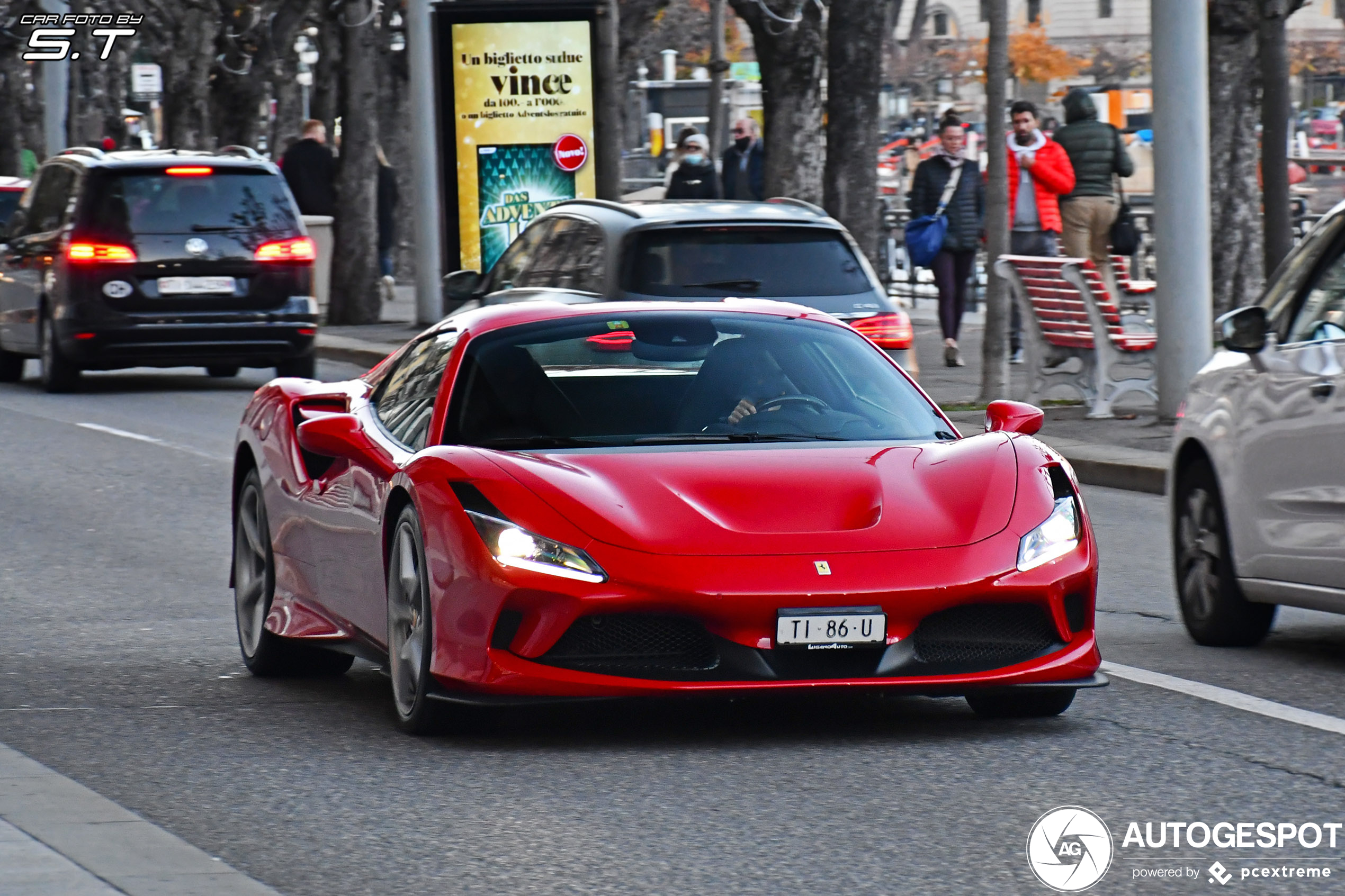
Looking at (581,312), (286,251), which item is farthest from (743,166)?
(581,312)

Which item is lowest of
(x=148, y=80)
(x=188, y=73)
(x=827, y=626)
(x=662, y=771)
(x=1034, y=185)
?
(x=662, y=771)

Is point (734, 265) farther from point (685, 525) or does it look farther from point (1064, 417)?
point (685, 525)

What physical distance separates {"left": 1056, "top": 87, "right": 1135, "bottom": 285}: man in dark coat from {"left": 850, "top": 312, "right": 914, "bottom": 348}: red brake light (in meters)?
5.98

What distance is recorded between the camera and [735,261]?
14.1 metres

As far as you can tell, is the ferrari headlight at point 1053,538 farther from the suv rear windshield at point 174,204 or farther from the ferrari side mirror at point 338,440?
the suv rear windshield at point 174,204

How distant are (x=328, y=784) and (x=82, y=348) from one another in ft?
46.9

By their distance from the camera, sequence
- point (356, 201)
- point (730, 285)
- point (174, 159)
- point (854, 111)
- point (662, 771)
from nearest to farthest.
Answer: point (662, 771)
point (730, 285)
point (174, 159)
point (854, 111)
point (356, 201)

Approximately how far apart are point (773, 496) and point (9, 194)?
24.7 meters

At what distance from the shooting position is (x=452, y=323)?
795cm

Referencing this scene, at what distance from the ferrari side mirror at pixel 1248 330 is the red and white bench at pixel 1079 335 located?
7.59m

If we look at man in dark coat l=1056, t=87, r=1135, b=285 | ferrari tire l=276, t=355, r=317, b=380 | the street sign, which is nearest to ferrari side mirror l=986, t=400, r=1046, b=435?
man in dark coat l=1056, t=87, r=1135, b=285

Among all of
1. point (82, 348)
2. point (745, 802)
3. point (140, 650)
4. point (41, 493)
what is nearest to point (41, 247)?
point (82, 348)

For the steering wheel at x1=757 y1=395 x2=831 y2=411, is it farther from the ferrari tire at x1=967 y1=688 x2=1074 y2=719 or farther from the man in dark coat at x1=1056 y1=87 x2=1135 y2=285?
the man in dark coat at x1=1056 y1=87 x2=1135 y2=285

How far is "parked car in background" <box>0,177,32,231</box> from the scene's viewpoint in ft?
96.7
